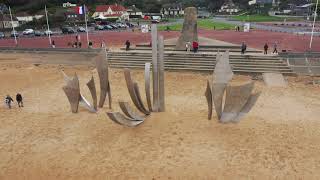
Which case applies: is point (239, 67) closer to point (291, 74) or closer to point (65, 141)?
point (291, 74)

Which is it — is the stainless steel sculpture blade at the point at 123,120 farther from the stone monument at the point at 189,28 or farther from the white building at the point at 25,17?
the white building at the point at 25,17

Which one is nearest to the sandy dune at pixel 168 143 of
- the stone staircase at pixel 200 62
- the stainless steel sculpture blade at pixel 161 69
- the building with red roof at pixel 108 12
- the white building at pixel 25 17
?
the stainless steel sculpture blade at pixel 161 69

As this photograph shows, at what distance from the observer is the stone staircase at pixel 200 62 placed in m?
26.0

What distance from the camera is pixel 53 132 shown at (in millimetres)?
15680

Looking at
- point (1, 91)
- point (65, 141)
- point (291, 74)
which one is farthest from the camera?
point (291, 74)

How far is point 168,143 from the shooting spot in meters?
14.0

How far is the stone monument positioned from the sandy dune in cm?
1077

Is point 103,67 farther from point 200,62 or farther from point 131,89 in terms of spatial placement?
point 200,62

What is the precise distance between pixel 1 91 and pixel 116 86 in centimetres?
761

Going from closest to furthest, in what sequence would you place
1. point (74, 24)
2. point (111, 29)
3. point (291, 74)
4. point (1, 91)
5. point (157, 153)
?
point (157, 153), point (1, 91), point (291, 74), point (111, 29), point (74, 24)

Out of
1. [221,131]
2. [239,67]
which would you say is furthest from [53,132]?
[239,67]

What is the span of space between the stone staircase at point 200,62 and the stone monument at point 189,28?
1965 millimetres

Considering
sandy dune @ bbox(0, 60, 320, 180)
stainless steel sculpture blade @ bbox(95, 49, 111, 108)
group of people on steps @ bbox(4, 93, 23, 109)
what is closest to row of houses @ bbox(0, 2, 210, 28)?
group of people on steps @ bbox(4, 93, 23, 109)

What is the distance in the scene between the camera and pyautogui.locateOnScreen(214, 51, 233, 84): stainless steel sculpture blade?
14.6m
